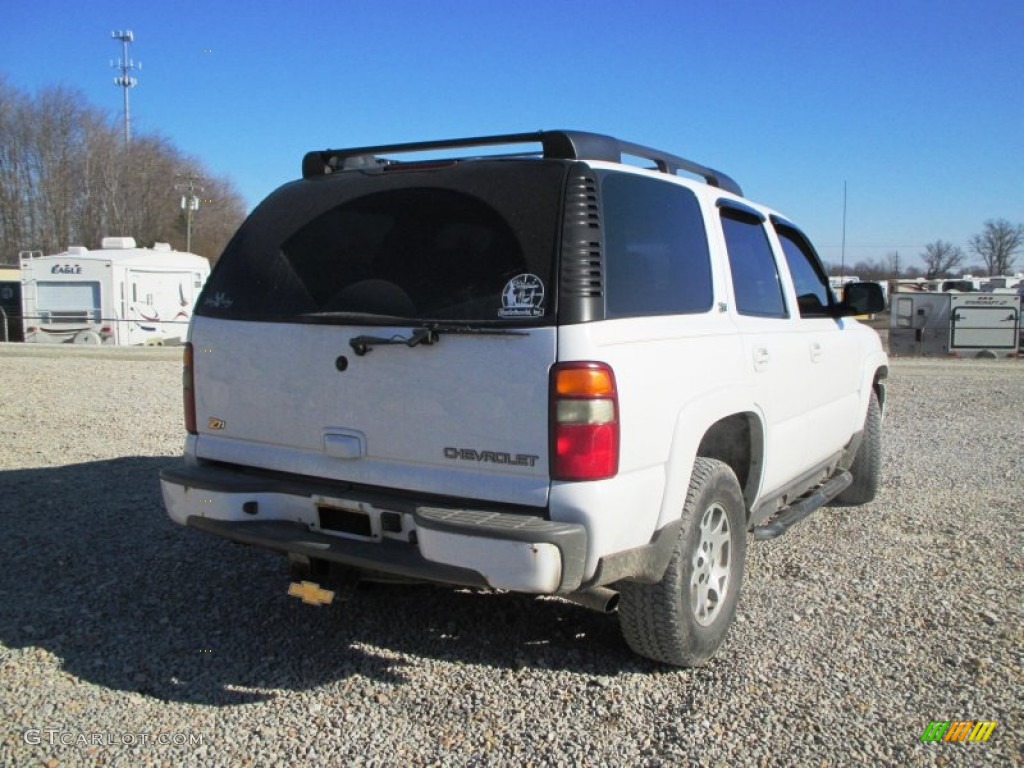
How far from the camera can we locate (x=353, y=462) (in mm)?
3373

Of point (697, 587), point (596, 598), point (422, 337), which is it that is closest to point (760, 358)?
point (697, 587)

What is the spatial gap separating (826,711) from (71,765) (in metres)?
2.67

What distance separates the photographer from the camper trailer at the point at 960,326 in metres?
25.5

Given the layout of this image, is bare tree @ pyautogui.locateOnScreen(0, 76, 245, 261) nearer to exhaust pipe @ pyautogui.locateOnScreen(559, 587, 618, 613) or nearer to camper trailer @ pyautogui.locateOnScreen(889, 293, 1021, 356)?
camper trailer @ pyautogui.locateOnScreen(889, 293, 1021, 356)

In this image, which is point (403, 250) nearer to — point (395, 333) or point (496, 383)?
point (395, 333)

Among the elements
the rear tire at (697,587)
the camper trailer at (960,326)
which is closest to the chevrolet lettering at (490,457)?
the rear tire at (697,587)

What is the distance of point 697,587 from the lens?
12.0ft

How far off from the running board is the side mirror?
1058mm

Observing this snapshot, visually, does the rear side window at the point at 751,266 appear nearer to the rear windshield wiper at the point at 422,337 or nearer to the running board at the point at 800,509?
the running board at the point at 800,509

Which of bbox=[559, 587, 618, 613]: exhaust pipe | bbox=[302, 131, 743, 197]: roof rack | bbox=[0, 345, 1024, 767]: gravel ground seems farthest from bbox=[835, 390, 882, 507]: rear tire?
bbox=[559, 587, 618, 613]: exhaust pipe

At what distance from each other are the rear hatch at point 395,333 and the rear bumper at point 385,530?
3.6 inches

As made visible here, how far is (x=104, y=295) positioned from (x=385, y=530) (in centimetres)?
2309

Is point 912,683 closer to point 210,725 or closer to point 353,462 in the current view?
point 353,462

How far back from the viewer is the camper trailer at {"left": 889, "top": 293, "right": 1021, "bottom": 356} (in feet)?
83.7
